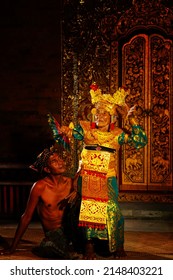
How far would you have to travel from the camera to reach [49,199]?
600 centimetres

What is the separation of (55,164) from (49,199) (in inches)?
14.9

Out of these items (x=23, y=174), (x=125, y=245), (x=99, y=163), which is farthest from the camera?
(x=23, y=174)

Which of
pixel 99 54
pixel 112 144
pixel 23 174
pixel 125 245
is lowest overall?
pixel 125 245

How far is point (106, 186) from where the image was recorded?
6.02 m

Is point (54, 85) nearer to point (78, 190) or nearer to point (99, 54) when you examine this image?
point (99, 54)

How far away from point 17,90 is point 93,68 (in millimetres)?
1222

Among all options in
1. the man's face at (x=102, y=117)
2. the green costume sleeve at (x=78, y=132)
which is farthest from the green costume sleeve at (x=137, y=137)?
the green costume sleeve at (x=78, y=132)

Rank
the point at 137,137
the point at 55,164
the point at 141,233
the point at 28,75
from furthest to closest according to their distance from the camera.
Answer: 1. the point at 28,75
2. the point at 141,233
3. the point at 137,137
4. the point at 55,164

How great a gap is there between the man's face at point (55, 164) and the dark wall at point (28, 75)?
2761mm

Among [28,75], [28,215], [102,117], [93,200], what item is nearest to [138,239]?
[93,200]

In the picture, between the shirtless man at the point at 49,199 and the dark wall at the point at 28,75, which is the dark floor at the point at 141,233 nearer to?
the shirtless man at the point at 49,199

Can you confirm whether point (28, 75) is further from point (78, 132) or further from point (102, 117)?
point (102, 117)

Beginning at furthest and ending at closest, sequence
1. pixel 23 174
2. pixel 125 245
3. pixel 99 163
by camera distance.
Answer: pixel 23 174
pixel 125 245
pixel 99 163

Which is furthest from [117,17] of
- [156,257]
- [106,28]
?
[156,257]
